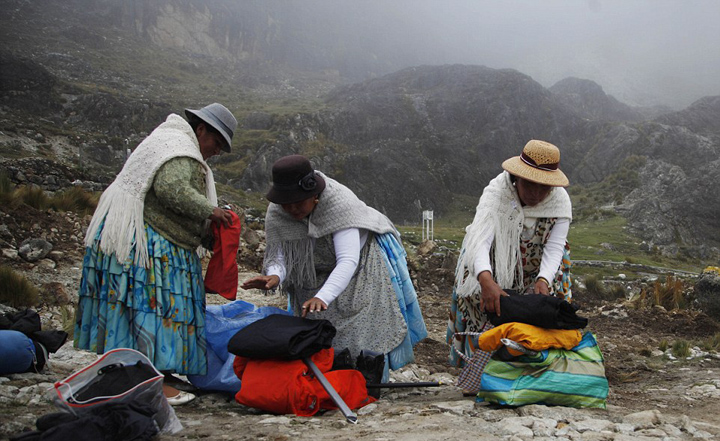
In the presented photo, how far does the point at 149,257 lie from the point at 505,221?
2312mm

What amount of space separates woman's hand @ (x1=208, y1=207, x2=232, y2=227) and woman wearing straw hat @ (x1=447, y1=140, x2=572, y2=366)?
5.25 ft

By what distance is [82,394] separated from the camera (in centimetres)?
249

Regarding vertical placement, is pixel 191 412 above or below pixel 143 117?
below

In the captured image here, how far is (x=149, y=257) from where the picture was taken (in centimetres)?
331

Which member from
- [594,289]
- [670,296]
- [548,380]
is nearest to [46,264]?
[548,380]

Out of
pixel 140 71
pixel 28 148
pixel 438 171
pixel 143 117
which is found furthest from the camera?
pixel 140 71

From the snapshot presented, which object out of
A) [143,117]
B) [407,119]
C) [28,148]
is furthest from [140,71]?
[28,148]

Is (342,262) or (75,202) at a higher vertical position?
(75,202)

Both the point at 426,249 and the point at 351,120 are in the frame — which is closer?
the point at 426,249

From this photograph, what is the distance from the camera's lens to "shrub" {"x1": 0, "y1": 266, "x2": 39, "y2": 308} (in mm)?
5785

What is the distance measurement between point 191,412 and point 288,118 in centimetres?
4193

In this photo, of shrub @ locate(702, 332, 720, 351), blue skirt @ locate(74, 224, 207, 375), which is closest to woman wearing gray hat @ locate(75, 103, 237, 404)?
blue skirt @ locate(74, 224, 207, 375)

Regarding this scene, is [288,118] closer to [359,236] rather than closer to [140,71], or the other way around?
[140,71]

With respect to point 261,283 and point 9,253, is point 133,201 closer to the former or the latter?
point 261,283
